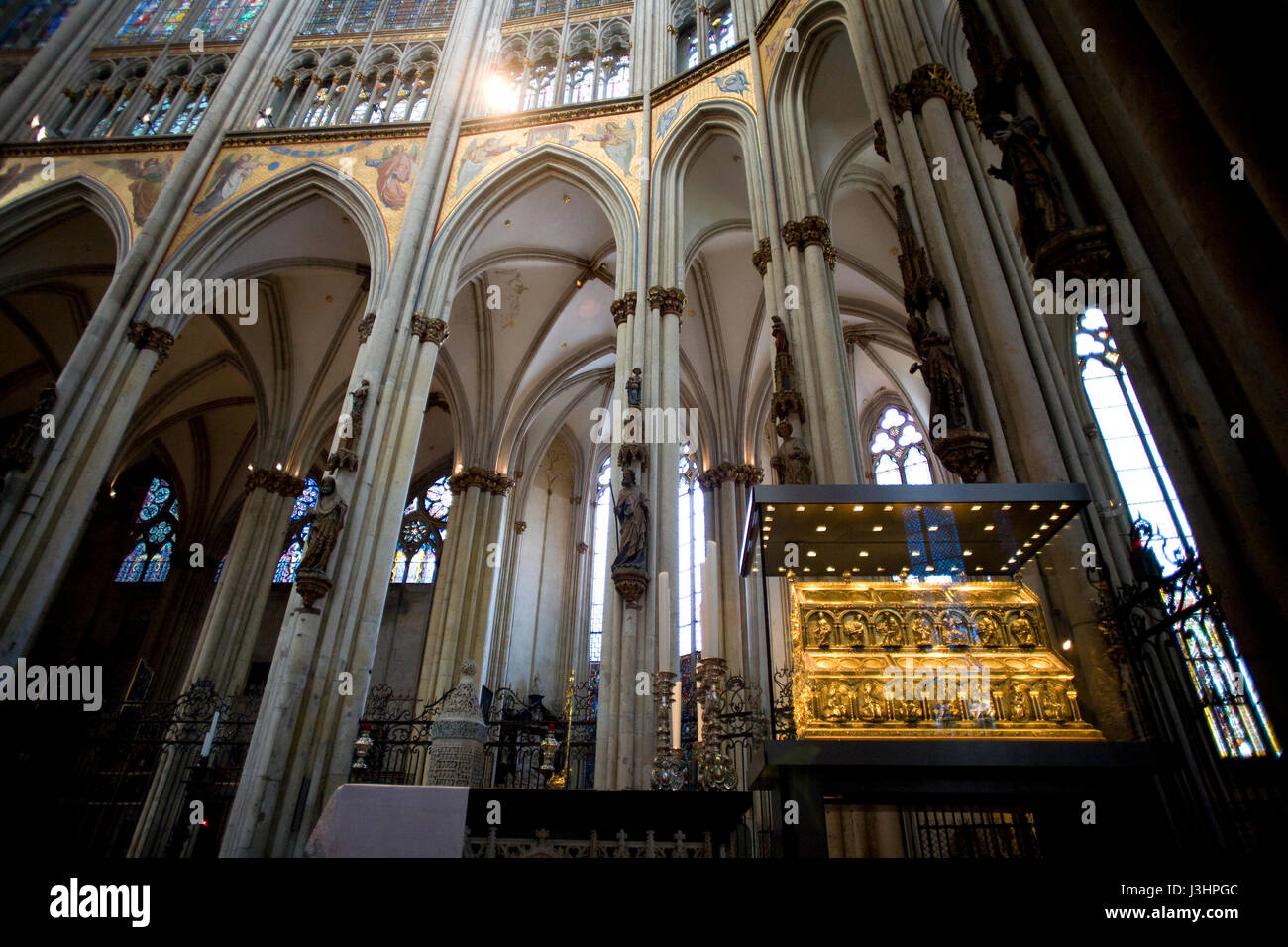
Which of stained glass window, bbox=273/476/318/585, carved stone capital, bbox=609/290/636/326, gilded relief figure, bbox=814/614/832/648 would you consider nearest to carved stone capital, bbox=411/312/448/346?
carved stone capital, bbox=609/290/636/326

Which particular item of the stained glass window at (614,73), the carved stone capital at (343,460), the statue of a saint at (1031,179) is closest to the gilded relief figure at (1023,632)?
the statue of a saint at (1031,179)

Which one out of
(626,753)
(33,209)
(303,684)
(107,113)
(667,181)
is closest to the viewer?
(626,753)

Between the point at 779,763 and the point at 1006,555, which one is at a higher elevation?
the point at 1006,555

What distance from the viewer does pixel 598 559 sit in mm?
18031

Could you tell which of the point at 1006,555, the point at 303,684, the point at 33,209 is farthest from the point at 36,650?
the point at 1006,555

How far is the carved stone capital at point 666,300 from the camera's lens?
10258mm

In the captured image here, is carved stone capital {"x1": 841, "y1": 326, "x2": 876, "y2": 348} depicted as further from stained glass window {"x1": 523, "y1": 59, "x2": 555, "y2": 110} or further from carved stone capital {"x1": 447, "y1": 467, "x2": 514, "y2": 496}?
carved stone capital {"x1": 447, "y1": 467, "x2": 514, "y2": 496}

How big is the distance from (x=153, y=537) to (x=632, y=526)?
16696 millimetres

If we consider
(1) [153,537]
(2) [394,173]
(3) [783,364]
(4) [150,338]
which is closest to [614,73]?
(2) [394,173]

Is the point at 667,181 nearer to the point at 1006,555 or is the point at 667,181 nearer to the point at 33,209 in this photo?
the point at 1006,555

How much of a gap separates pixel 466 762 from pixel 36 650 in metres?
15.4

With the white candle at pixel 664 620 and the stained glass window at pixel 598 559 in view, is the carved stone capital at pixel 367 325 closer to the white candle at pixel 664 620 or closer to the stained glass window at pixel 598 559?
the white candle at pixel 664 620

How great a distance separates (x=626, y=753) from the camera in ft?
23.9

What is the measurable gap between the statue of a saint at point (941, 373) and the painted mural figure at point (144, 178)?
1285cm
